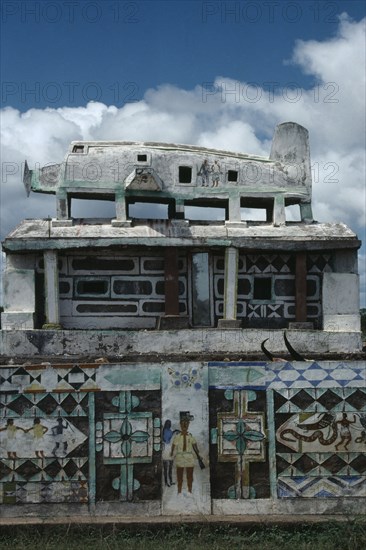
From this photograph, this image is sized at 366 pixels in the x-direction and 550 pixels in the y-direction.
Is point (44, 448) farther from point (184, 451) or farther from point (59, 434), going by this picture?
point (184, 451)

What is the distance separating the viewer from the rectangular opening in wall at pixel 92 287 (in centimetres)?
1382

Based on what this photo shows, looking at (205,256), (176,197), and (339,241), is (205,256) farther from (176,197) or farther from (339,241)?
(339,241)

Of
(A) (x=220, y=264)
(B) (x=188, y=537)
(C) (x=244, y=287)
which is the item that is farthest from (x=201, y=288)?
(B) (x=188, y=537)

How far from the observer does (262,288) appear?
46.4 feet

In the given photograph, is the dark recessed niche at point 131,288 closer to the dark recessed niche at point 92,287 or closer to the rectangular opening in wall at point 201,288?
the dark recessed niche at point 92,287

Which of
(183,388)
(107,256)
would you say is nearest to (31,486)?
(183,388)

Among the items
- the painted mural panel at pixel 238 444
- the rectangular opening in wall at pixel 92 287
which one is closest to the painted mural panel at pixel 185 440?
the painted mural panel at pixel 238 444

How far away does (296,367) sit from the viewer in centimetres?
770

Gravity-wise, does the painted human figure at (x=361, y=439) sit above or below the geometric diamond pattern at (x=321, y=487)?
above

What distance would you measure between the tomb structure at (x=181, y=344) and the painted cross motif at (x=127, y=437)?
0.05ft

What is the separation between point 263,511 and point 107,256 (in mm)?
7540

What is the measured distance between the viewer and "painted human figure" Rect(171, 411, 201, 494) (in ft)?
24.5

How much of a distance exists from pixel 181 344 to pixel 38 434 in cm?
567

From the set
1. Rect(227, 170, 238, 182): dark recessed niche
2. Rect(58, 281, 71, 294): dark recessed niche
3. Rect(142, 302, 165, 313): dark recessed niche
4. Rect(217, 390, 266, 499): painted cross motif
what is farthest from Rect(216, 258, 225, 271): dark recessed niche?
Rect(217, 390, 266, 499): painted cross motif
